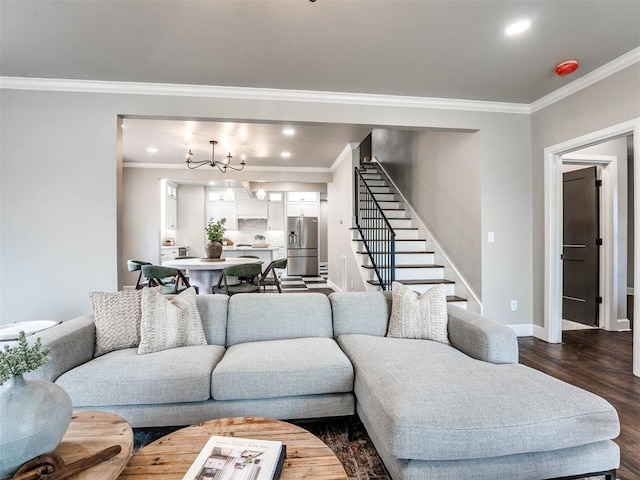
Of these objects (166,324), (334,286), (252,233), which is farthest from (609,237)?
(252,233)

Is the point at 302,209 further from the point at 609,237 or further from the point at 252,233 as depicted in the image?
the point at 609,237

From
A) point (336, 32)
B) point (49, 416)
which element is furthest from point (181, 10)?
point (49, 416)

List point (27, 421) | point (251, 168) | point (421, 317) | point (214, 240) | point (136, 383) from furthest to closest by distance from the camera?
1. point (251, 168)
2. point (214, 240)
3. point (421, 317)
4. point (136, 383)
5. point (27, 421)

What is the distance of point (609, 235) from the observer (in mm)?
3963

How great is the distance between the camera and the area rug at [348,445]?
60.2 inches

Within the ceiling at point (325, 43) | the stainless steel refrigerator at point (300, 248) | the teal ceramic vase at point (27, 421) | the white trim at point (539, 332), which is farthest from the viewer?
the stainless steel refrigerator at point (300, 248)

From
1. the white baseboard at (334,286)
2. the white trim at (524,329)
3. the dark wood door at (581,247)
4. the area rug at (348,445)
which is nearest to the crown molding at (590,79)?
the dark wood door at (581,247)

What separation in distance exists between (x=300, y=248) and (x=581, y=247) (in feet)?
21.4

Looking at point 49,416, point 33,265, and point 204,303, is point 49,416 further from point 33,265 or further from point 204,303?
point 33,265

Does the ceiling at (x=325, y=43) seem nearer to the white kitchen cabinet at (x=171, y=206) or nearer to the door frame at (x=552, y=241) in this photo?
the door frame at (x=552, y=241)

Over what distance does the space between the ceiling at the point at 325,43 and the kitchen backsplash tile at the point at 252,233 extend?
6576mm

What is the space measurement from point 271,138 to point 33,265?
10.4 ft

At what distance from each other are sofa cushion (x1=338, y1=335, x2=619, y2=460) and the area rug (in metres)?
0.27

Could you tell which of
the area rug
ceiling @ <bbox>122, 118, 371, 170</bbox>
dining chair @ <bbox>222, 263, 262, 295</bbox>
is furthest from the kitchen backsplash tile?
the area rug
